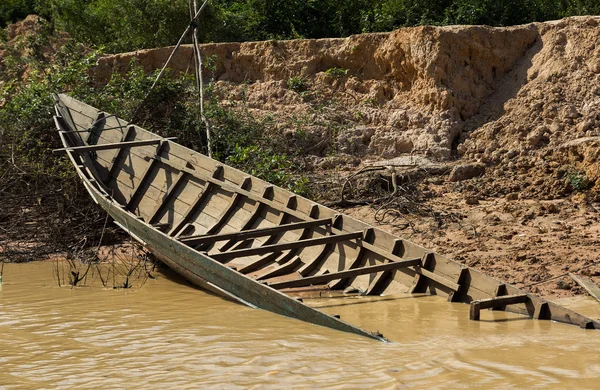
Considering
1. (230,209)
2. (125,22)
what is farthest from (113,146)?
(125,22)

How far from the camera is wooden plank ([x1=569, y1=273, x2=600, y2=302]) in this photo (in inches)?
280

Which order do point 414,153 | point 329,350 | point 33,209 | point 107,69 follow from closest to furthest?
point 329,350, point 33,209, point 414,153, point 107,69

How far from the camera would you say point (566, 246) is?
8586 millimetres

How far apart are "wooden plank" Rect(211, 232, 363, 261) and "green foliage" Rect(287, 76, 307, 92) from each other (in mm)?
6188

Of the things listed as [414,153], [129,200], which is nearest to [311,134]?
[414,153]

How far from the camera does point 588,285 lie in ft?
24.2

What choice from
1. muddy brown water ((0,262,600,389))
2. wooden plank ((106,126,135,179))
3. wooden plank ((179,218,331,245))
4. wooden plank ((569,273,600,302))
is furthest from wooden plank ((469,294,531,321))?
wooden plank ((106,126,135,179))

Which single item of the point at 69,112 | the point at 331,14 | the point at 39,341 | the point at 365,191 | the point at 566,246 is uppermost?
the point at 331,14

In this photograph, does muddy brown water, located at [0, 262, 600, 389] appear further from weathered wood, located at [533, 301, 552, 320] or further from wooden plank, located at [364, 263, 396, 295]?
wooden plank, located at [364, 263, 396, 295]

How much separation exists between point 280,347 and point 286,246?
1.74m

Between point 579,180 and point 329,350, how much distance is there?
5.32m

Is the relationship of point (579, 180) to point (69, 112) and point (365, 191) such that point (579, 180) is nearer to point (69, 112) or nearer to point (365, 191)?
point (365, 191)

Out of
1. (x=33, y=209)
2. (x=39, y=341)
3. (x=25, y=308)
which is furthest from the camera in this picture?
(x=33, y=209)

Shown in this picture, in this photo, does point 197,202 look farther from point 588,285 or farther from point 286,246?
point 588,285
